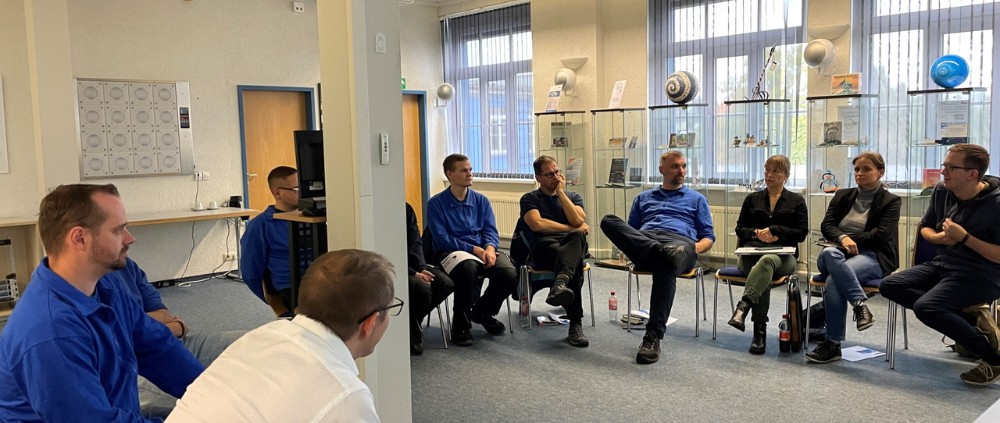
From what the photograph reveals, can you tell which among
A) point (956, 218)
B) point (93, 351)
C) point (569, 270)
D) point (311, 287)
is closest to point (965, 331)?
point (956, 218)

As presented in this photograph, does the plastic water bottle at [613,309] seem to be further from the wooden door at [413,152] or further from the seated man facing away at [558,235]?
the wooden door at [413,152]

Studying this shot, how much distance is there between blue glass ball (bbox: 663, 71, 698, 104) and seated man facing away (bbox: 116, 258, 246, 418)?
4.99 m

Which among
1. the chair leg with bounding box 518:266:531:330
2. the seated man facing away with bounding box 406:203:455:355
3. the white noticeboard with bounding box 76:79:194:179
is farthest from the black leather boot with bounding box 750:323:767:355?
the white noticeboard with bounding box 76:79:194:179

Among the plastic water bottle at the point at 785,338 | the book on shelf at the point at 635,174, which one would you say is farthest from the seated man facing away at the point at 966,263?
the book on shelf at the point at 635,174

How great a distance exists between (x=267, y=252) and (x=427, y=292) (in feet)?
3.57

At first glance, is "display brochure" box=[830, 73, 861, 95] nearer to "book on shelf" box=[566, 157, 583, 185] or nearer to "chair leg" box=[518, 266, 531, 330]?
"book on shelf" box=[566, 157, 583, 185]

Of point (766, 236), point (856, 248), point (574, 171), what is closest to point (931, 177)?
point (856, 248)

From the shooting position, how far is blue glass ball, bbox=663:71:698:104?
696 centimetres

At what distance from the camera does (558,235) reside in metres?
5.14

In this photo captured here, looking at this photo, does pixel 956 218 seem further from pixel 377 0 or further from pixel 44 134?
pixel 44 134

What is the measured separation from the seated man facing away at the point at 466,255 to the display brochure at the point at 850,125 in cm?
292

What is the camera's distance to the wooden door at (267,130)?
Answer: 26.1ft

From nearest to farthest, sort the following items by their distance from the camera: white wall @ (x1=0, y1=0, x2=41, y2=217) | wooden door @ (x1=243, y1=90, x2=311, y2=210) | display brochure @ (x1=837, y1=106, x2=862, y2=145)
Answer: display brochure @ (x1=837, y1=106, x2=862, y2=145) → white wall @ (x1=0, y1=0, x2=41, y2=217) → wooden door @ (x1=243, y1=90, x2=311, y2=210)

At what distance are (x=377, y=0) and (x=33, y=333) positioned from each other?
1654 mm
